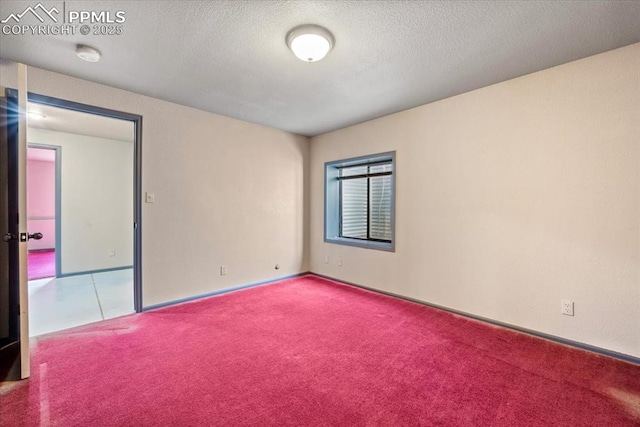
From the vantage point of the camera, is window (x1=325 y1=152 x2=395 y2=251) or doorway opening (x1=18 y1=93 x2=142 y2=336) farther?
window (x1=325 y1=152 x2=395 y2=251)

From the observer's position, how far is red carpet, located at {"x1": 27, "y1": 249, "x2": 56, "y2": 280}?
4.86 m

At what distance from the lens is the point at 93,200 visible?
16.9 ft

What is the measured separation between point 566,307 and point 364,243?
2337mm

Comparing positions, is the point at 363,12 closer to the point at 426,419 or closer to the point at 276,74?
the point at 276,74

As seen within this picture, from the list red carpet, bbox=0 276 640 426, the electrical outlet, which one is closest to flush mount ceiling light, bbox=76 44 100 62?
red carpet, bbox=0 276 640 426

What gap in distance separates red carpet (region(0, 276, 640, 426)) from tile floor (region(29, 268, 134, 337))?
0.33 m

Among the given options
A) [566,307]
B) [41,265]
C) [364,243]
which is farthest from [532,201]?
[41,265]

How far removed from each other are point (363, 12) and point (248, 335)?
276cm

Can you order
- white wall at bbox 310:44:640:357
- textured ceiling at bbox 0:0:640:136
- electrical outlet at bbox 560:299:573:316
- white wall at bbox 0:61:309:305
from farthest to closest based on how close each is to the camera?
1. white wall at bbox 0:61:309:305
2. electrical outlet at bbox 560:299:573:316
3. white wall at bbox 310:44:640:357
4. textured ceiling at bbox 0:0:640:136

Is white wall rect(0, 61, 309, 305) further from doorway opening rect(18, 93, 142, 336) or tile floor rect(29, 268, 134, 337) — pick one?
tile floor rect(29, 268, 134, 337)

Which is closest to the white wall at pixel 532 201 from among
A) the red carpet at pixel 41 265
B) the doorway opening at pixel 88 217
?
the doorway opening at pixel 88 217

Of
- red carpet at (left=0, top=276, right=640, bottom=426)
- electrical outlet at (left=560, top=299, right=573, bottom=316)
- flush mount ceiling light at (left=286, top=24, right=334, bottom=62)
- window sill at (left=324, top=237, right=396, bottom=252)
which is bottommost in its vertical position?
red carpet at (left=0, top=276, right=640, bottom=426)

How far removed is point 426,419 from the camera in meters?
1.59

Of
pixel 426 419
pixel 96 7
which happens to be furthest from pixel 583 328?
pixel 96 7
